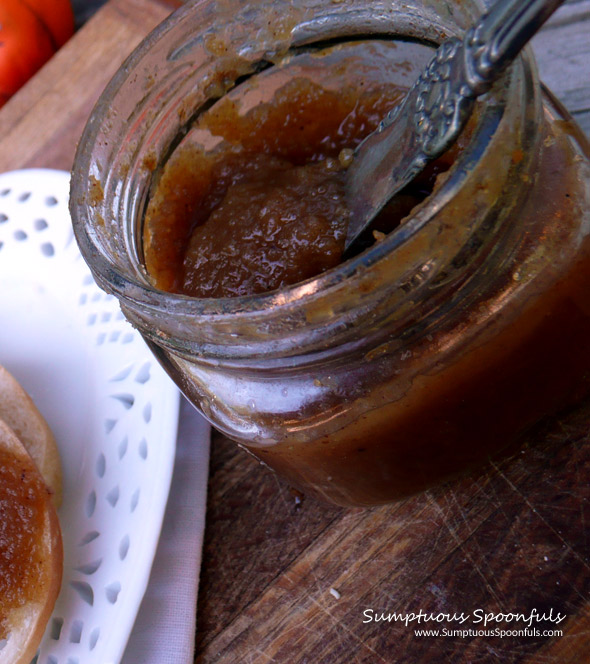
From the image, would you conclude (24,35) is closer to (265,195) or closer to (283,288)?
(265,195)

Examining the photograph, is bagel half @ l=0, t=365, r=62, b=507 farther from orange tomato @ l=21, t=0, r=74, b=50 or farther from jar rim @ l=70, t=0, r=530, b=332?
orange tomato @ l=21, t=0, r=74, b=50

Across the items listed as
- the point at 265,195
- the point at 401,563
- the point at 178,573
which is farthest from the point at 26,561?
the point at 265,195

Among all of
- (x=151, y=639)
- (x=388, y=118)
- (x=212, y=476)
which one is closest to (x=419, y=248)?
(x=388, y=118)

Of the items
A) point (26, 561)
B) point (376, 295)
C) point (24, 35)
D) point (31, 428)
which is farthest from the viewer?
point (24, 35)

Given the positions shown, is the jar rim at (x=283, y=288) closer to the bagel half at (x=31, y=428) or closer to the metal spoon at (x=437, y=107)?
the metal spoon at (x=437, y=107)

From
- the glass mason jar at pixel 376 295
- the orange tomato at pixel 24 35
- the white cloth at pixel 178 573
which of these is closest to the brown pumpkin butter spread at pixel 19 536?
the white cloth at pixel 178 573

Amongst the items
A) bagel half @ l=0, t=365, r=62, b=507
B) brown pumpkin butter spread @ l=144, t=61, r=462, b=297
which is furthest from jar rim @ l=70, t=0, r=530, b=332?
bagel half @ l=0, t=365, r=62, b=507
